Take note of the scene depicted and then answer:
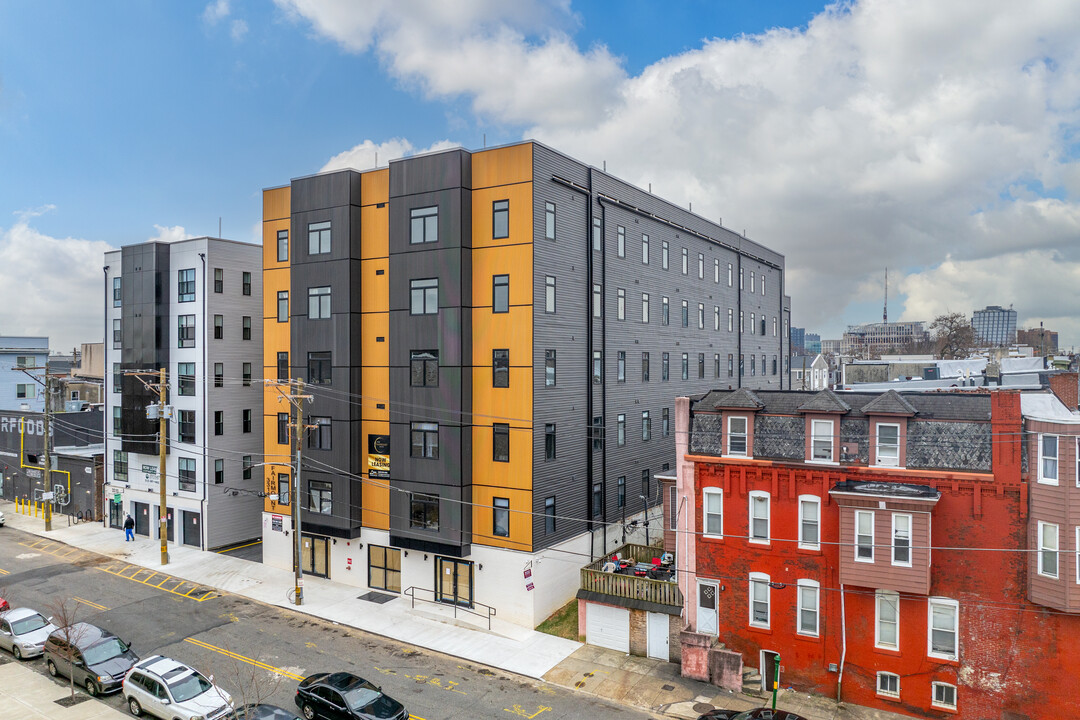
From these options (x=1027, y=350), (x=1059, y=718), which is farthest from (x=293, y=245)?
(x=1027, y=350)

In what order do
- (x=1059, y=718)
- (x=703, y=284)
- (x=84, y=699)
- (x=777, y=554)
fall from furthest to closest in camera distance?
(x=703, y=284) < (x=777, y=554) < (x=84, y=699) < (x=1059, y=718)

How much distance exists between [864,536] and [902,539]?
1.13 m

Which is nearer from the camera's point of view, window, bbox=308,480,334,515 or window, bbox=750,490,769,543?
window, bbox=750,490,769,543

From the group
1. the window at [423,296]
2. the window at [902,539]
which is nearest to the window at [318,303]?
the window at [423,296]

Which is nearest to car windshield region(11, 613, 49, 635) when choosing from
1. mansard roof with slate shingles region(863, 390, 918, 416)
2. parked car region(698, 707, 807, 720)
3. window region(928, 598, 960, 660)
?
parked car region(698, 707, 807, 720)

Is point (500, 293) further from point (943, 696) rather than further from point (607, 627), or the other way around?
point (943, 696)

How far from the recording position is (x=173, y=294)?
43.4 meters

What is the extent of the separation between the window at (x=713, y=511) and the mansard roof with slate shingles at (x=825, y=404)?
4620 mm

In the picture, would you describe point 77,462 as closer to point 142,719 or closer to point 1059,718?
point 142,719

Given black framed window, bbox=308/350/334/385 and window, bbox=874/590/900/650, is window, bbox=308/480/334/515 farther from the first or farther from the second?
window, bbox=874/590/900/650

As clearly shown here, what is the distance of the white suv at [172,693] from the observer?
19.9m

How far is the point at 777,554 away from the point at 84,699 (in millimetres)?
24752

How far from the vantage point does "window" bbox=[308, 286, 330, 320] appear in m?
34.8

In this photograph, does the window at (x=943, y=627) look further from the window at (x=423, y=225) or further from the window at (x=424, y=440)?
the window at (x=423, y=225)
